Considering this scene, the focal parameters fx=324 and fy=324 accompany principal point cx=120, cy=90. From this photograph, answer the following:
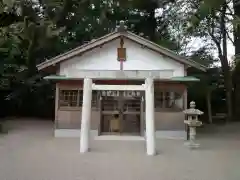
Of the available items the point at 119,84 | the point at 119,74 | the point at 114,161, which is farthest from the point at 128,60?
the point at 114,161

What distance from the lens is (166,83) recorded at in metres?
13.8

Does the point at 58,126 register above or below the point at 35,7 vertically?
below

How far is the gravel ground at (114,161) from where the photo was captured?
6.85 meters

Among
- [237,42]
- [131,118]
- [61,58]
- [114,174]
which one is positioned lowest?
[114,174]

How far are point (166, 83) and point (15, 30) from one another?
29.7 feet

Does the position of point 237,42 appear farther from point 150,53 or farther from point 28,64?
point 28,64

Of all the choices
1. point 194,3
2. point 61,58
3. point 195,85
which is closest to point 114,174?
point 61,58

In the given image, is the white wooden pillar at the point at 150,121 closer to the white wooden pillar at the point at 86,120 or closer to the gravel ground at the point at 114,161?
the gravel ground at the point at 114,161

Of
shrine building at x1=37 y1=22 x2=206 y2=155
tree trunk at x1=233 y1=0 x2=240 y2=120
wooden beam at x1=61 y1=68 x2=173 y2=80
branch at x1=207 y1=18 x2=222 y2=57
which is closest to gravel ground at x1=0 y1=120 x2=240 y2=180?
shrine building at x1=37 y1=22 x2=206 y2=155

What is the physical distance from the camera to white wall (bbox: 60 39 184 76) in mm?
13820

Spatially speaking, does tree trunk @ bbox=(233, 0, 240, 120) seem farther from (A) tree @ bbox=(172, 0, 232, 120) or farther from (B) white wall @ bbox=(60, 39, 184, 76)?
(B) white wall @ bbox=(60, 39, 184, 76)

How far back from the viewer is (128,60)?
13828 millimetres

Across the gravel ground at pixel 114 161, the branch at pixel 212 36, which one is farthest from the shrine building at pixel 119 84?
the branch at pixel 212 36

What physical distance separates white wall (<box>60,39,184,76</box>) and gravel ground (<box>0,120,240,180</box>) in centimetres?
322
